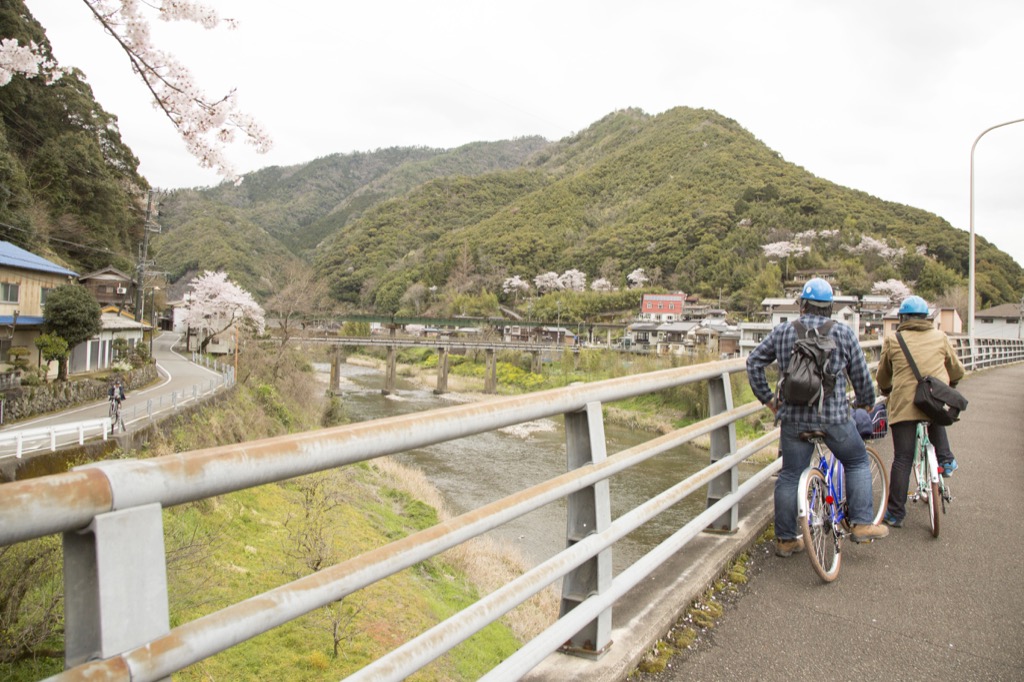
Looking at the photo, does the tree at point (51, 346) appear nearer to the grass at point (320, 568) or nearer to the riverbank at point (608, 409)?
the grass at point (320, 568)

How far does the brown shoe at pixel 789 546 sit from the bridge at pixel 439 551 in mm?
69

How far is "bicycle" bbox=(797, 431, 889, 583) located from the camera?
138 inches

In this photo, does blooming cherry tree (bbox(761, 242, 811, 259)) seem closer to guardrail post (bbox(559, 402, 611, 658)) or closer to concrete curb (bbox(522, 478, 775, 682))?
concrete curb (bbox(522, 478, 775, 682))

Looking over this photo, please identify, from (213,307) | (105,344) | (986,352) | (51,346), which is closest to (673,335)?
(213,307)

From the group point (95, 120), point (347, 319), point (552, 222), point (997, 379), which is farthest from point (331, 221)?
point (997, 379)

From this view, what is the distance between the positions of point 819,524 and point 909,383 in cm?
164

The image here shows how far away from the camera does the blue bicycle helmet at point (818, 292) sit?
12.2ft

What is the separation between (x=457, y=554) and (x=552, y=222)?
117032mm

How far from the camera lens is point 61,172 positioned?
101 feet

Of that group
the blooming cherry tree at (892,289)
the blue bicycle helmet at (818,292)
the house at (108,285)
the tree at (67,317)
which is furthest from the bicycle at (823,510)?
the blooming cherry tree at (892,289)

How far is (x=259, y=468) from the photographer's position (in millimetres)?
1216

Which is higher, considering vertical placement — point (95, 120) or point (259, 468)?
point (95, 120)

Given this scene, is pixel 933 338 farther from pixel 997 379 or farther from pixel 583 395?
pixel 997 379

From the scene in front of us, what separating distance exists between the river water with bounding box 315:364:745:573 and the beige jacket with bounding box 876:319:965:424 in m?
4.38
